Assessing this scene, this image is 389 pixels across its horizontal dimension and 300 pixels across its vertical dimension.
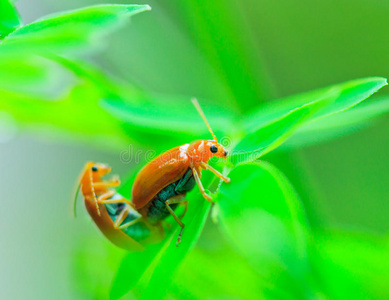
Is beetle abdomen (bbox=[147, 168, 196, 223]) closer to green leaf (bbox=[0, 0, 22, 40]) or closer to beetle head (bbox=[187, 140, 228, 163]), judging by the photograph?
beetle head (bbox=[187, 140, 228, 163])

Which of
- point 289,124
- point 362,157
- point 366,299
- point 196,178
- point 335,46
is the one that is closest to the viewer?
point 289,124

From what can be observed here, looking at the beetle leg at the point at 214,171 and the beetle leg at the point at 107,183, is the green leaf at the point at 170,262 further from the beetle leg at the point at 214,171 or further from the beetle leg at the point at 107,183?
the beetle leg at the point at 107,183

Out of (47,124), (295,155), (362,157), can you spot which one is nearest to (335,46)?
(362,157)

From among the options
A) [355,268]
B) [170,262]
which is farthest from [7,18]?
[355,268]

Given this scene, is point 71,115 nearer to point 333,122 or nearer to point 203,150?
point 203,150

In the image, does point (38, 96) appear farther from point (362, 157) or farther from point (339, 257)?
point (362, 157)

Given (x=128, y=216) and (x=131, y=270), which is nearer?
(x=131, y=270)

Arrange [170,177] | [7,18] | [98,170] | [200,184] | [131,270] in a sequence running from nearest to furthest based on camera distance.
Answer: [7,18] → [131,270] → [200,184] → [170,177] → [98,170]
